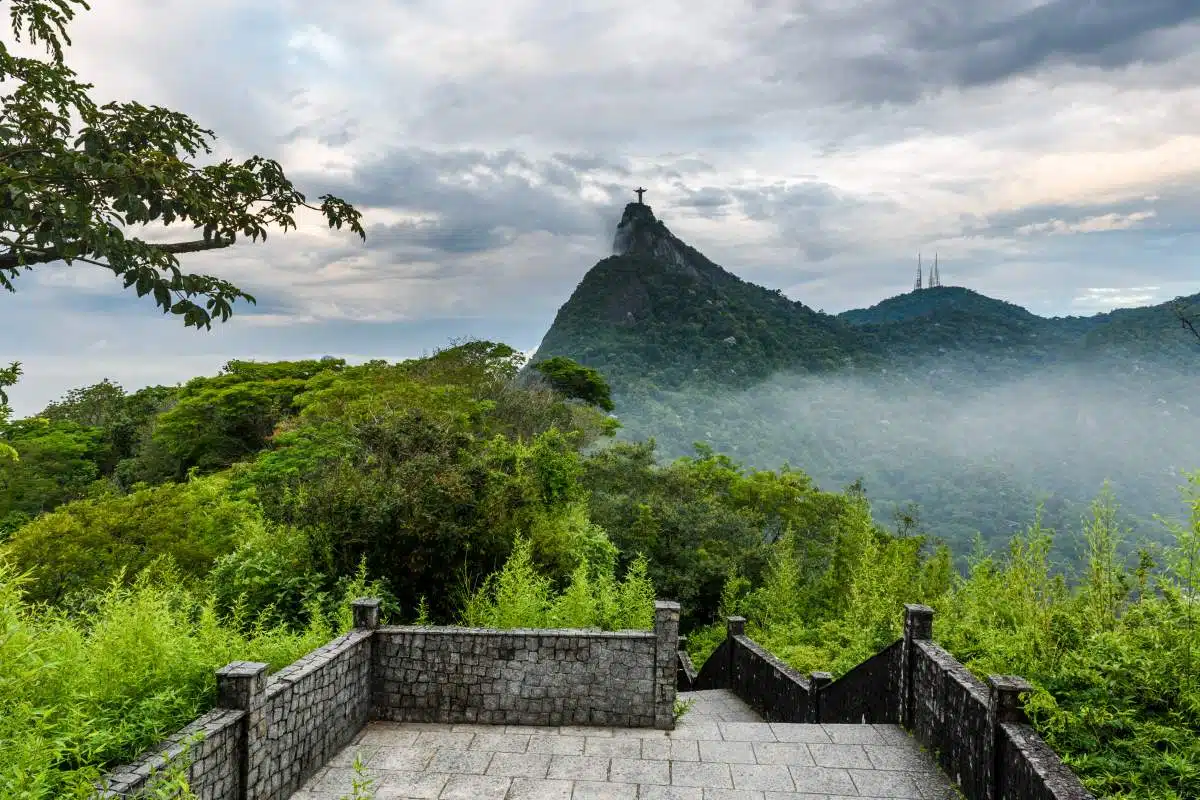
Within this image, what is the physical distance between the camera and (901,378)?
70688 mm

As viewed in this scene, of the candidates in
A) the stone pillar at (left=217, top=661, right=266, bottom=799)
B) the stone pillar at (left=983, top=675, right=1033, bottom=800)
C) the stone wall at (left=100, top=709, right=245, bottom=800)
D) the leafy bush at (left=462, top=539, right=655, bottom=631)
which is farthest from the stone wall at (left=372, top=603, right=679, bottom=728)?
the stone pillar at (left=983, top=675, right=1033, bottom=800)

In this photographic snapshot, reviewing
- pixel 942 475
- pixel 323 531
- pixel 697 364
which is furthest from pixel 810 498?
pixel 697 364

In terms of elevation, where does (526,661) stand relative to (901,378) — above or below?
below

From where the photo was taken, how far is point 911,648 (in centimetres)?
741

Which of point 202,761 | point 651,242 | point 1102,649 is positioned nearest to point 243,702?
point 202,761

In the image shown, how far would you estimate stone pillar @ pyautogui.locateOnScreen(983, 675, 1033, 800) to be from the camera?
557 cm

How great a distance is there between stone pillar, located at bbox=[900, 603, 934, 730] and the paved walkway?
0.21 m

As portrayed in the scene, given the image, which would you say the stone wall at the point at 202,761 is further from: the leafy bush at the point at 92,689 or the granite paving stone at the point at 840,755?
the granite paving stone at the point at 840,755

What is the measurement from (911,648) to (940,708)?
84cm

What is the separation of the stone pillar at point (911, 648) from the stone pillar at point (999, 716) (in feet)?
5.35

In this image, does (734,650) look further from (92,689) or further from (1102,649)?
(92,689)

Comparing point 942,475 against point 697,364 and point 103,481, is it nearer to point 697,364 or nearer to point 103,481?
point 697,364

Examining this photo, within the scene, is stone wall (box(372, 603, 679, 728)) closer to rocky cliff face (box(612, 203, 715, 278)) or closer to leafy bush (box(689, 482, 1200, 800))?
leafy bush (box(689, 482, 1200, 800))

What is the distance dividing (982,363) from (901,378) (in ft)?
37.1
